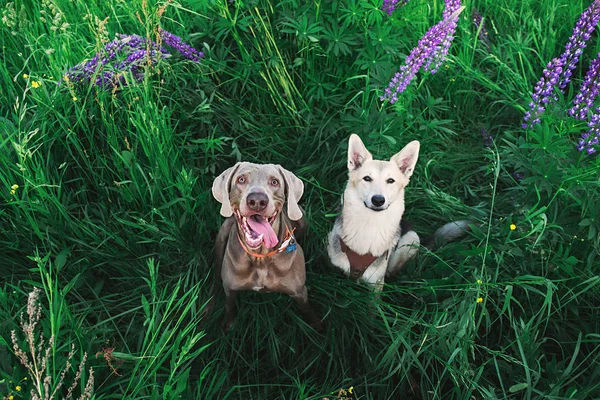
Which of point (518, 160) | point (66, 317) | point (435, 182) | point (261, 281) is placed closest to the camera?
point (66, 317)

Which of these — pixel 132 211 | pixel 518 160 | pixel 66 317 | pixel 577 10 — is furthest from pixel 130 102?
pixel 577 10

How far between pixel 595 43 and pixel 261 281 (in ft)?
12.0

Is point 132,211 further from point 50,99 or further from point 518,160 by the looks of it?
point 518,160

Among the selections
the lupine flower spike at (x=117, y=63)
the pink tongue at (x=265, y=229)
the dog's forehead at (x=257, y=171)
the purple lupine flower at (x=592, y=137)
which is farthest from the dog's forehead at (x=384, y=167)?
the lupine flower spike at (x=117, y=63)

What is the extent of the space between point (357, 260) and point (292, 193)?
68 cm

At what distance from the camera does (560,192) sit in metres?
2.63

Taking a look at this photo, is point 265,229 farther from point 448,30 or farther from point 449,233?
point 448,30

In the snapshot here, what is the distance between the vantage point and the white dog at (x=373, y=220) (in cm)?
260

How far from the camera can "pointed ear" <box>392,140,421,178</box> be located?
104 inches

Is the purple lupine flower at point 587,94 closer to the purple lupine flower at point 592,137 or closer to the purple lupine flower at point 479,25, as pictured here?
the purple lupine flower at point 592,137

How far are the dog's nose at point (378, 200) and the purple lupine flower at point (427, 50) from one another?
0.80 m

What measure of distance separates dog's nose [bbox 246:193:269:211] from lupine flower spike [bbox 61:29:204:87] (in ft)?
3.89

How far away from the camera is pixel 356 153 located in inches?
108

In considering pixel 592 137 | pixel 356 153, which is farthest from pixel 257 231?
pixel 592 137
